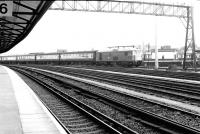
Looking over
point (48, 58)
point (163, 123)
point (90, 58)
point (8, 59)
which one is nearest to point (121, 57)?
point (90, 58)

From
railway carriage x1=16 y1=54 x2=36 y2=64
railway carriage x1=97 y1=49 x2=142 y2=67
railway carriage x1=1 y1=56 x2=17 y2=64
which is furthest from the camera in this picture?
railway carriage x1=1 y1=56 x2=17 y2=64

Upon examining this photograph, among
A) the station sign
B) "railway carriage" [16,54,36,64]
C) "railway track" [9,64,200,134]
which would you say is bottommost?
"railway track" [9,64,200,134]

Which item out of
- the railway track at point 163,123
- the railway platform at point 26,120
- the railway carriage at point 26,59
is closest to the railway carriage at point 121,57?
the railway carriage at point 26,59

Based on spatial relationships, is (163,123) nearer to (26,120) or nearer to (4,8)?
(26,120)

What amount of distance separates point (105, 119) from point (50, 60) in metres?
62.0

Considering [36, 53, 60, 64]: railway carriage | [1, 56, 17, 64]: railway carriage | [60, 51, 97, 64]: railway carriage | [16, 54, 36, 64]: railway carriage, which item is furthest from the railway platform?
[1, 56, 17, 64]: railway carriage

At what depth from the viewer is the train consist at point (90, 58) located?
4612 centimetres

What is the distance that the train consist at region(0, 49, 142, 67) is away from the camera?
151 feet

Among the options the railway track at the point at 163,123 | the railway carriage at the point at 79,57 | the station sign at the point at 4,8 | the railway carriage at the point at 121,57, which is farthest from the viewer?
the railway carriage at the point at 79,57

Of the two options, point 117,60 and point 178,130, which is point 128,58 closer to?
point 117,60

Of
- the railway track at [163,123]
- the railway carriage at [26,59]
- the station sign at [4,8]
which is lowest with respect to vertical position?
the railway track at [163,123]

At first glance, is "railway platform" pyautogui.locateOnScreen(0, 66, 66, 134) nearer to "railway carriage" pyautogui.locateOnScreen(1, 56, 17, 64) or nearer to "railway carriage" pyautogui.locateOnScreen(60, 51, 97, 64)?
"railway carriage" pyautogui.locateOnScreen(60, 51, 97, 64)

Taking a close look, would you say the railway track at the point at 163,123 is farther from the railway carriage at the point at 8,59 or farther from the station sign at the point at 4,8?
the railway carriage at the point at 8,59

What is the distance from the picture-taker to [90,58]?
5681 centimetres
